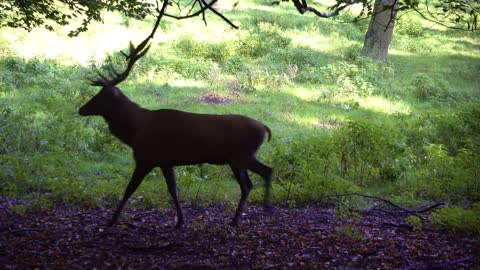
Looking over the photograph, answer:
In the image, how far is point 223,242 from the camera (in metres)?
6.01

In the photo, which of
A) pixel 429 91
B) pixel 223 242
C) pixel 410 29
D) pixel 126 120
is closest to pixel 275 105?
pixel 429 91

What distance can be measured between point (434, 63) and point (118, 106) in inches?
619

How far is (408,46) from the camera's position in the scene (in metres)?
22.5

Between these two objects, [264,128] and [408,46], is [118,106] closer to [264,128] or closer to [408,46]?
[264,128]

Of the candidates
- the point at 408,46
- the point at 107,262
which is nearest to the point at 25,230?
the point at 107,262

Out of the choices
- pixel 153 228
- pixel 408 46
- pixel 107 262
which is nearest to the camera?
pixel 107 262

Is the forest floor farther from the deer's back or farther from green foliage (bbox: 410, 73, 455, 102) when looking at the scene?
green foliage (bbox: 410, 73, 455, 102)

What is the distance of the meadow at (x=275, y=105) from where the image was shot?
8.29 meters

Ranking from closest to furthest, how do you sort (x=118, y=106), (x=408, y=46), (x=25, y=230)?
1. (x=25, y=230)
2. (x=118, y=106)
3. (x=408, y=46)

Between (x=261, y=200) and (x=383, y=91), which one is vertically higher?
(x=383, y=91)

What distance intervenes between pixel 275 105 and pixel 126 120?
758 cm

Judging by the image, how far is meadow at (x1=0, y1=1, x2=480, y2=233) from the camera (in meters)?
8.29

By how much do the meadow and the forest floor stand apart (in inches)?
20.3

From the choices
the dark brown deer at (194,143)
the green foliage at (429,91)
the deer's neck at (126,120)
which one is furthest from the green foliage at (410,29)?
the deer's neck at (126,120)
